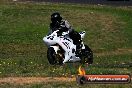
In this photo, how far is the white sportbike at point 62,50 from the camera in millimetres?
16312

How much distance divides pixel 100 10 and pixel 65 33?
23096 millimetres

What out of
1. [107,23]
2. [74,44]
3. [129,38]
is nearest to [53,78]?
[74,44]

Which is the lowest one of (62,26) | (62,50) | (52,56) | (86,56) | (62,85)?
(86,56)

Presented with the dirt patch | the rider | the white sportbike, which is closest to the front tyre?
the white sportbike

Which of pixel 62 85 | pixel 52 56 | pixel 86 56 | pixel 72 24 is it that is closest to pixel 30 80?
pixel 62 85

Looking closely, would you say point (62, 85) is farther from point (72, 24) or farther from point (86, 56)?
point (72, 24)

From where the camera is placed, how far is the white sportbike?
1631 cm

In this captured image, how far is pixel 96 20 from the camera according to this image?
35.0 m

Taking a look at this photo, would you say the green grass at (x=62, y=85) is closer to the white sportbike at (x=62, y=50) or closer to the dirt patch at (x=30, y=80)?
the dirt patch at (x=30, y=80)

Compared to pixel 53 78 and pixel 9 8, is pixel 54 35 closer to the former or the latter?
pixel 53 78

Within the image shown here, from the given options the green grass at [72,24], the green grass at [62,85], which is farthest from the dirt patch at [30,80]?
the green grass at [72,24]

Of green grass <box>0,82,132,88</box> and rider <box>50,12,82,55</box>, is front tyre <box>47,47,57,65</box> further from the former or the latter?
green grass <box>0,82,132,88</box>

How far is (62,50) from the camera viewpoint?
54.4 feet

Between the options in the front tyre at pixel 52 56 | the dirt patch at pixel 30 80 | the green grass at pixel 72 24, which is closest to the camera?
the dirt patch at pixel 30 80
